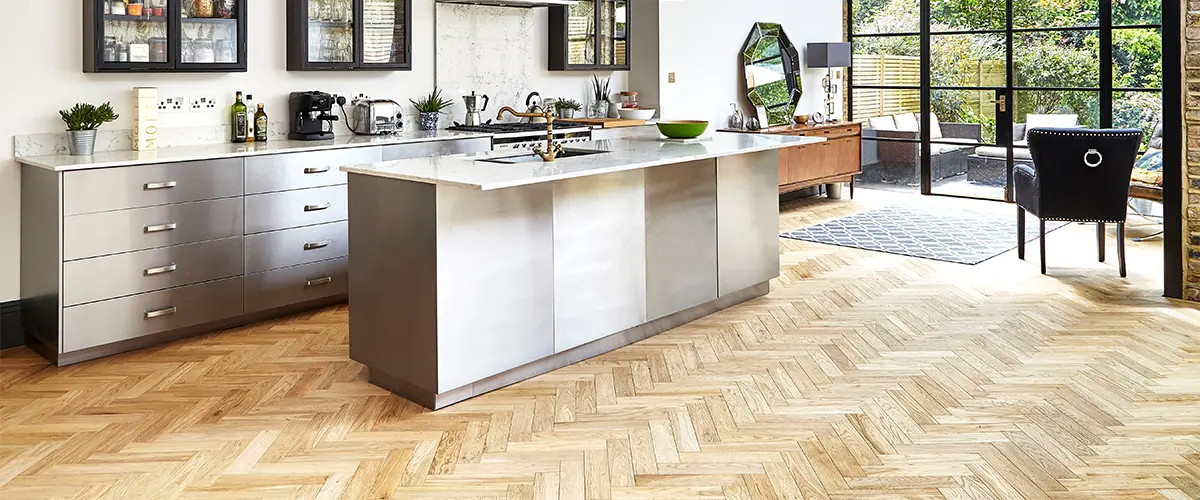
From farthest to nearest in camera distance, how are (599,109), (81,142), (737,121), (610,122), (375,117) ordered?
(737,121) → (599,109) → (610,122) → (375,117) → (81,142)

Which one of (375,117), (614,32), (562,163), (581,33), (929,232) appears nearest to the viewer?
(562,163)

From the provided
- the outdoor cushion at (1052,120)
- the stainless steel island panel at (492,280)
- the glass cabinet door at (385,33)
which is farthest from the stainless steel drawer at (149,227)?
the outdoor cushion at (1052,120)

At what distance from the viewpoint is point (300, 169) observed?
4.73m

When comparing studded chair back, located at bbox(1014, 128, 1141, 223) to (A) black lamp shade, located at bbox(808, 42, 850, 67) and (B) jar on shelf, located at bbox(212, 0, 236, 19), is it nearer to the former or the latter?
(A) black lamp shade, located at bbox(808, 42, 850, 67)

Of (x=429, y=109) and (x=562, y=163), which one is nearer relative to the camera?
(x=562, y=163)

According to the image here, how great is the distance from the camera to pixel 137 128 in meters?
4.59

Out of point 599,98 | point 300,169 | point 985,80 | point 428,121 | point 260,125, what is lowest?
point 300,169

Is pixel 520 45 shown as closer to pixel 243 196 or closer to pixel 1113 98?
pixel 243 196

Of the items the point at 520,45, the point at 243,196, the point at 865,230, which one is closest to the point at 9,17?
the point at 243,196

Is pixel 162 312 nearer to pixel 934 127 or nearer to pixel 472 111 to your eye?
pixel 472 111

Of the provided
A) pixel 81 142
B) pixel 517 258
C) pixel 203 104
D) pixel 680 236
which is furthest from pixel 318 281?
pixel 680 236

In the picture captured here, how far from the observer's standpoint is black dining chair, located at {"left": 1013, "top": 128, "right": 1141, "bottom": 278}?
5430 millimetres

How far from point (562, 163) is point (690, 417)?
116cm

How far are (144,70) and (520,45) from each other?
8.81 feet
